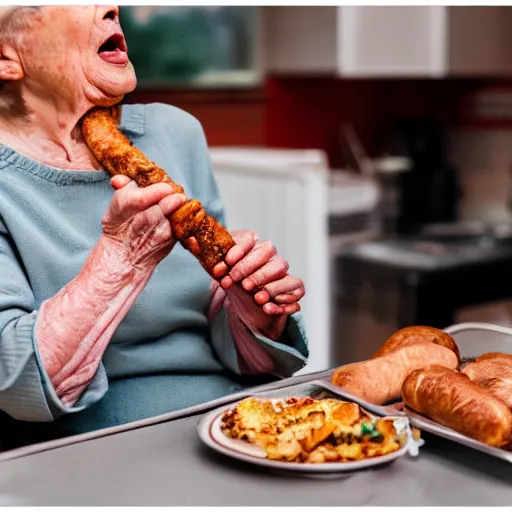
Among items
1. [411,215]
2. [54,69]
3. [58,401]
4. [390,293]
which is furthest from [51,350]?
[411,215]

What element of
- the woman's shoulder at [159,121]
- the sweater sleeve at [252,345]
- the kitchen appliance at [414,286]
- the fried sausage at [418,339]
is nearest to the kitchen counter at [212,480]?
the fried sausage at [418,339]

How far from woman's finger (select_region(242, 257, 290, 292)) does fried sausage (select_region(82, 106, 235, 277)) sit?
0.05m

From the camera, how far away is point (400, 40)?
3271mm

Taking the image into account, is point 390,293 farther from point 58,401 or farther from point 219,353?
point 58,401

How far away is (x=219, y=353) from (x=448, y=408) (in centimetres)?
47

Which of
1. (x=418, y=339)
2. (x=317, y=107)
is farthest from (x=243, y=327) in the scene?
(x=317, y=107)

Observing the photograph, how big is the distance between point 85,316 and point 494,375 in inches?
19.2

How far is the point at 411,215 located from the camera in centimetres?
374

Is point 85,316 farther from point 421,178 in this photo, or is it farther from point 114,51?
point 421,178

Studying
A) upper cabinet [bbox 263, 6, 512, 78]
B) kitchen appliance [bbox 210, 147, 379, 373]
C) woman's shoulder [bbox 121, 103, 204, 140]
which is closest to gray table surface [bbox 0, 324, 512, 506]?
woman's shoulder [bbox 121, 103, 204, 140]

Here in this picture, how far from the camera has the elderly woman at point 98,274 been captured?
1030mm

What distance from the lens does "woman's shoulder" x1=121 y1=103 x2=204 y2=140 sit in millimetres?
1295

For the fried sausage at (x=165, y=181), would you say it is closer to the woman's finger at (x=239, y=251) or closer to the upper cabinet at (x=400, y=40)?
the woman's finger at (x=239, y=251)

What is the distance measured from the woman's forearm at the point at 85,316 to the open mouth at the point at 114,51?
0.86ft
